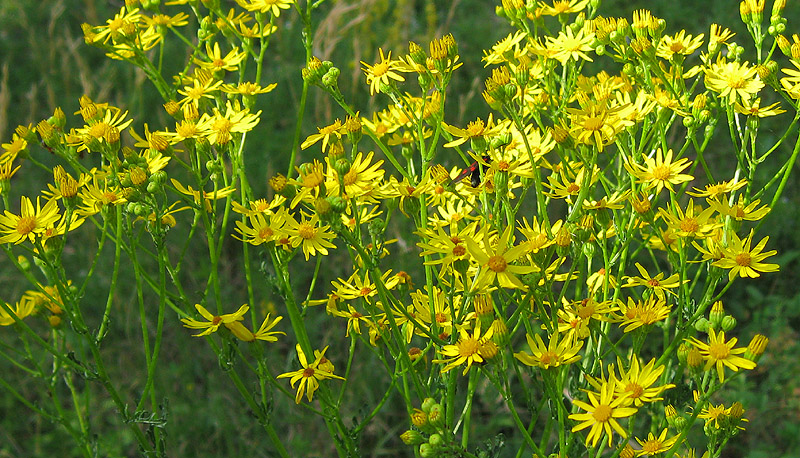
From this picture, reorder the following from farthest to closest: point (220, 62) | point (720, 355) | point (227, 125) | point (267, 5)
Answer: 1. point (220, 62)
2. point (267, 5)
3. point (227, 125)
4. point (720, 355)

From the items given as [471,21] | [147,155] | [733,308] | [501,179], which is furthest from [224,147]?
[471,21]

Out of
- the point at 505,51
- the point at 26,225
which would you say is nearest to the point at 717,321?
the point at 505,51

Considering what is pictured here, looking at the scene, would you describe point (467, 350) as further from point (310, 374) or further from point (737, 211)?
point (737, 211)

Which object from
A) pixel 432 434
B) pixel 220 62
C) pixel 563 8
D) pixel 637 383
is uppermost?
pixel 563 8

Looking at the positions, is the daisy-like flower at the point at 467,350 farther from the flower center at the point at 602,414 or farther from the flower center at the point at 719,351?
the flower center at the point at 719,351

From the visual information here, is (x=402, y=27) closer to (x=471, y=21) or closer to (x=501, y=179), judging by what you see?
(x=471, y=21)

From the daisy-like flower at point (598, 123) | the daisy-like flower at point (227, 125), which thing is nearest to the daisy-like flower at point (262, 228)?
the daisy-like flower at point (227, 125)
